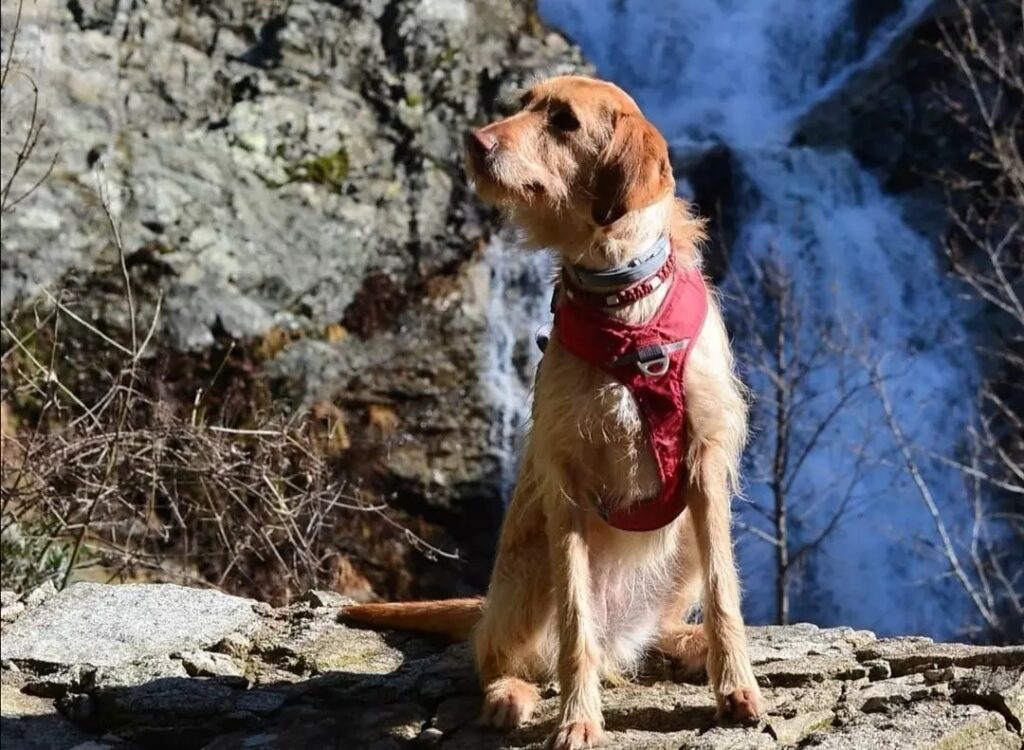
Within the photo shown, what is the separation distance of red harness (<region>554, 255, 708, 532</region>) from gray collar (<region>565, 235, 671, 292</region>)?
0.06 feet

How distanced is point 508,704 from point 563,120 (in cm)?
156

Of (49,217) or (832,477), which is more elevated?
(49,217)

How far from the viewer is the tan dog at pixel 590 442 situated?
2.98 meters

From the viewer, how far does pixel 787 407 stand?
9641mm

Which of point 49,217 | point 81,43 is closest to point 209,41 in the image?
point 81,43

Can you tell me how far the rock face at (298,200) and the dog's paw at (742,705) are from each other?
6237 millimetres

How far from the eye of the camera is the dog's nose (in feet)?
9.70

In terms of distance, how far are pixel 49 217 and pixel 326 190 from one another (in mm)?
2335

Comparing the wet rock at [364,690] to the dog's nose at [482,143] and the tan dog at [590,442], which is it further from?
the dog's nose at [482,143]

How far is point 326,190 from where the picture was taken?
10.2 metres

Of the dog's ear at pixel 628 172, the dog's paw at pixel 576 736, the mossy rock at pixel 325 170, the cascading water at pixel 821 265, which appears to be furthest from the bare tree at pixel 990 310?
the dog's paw at pixel 576 736

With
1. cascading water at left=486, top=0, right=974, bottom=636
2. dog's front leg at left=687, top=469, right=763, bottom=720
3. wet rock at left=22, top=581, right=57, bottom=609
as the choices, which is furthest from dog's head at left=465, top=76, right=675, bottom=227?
cascading water at left=486, top=0, right=974, bottom=636

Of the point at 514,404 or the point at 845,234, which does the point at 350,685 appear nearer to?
the point at 514,404

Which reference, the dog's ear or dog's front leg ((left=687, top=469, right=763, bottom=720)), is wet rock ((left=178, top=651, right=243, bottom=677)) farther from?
the dog's ear
